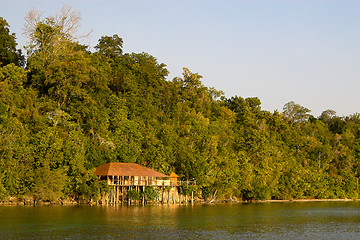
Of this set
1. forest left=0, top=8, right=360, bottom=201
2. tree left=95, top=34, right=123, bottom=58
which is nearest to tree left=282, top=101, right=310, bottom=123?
forest left=0, top=8, right=360, bottom=201

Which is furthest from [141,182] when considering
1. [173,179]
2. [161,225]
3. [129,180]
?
[161,225]

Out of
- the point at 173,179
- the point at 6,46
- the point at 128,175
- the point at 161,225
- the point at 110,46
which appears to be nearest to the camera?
the point at 161,225

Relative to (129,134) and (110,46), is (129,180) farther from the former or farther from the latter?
(110,46)

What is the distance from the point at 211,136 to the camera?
69.4m

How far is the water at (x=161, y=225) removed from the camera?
32.7 meters

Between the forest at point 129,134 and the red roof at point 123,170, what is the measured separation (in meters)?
1.48

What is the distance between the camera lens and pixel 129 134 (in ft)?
204

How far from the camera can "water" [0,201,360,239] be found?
32656mm

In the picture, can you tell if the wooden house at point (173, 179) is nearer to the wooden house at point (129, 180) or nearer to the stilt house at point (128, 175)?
the wooden house at point (129, 180)

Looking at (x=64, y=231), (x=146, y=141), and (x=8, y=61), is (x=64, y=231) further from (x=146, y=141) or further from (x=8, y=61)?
(x=8, y=61)

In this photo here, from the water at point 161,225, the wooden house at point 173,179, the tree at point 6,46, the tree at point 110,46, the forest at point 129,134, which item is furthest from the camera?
the tree at point 110,46

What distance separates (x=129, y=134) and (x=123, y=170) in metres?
8.44

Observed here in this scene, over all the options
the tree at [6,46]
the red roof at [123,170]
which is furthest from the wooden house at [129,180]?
the tree at [6,46]

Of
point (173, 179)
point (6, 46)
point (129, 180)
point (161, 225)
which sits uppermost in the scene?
point (6, 46)
